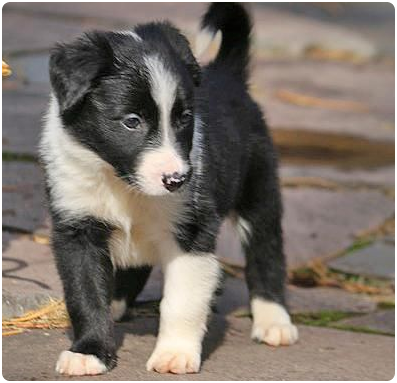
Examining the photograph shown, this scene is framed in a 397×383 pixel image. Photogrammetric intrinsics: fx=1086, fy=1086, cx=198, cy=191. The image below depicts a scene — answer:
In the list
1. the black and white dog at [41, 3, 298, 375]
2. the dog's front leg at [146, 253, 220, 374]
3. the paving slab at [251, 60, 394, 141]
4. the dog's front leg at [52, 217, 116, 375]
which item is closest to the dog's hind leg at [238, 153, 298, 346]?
the black and white dog at [41, 3, 298, 375]

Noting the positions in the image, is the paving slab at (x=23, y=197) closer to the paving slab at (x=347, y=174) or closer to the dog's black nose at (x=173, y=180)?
the dog's black nose at (x=173, y=180)

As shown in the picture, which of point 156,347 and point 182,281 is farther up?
point 182,281

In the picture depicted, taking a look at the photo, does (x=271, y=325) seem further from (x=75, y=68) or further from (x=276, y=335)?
(x=75, y=68)

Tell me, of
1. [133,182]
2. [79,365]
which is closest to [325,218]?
[133,182]

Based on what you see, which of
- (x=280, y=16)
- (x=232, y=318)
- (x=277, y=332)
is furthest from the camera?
(x=280, y=16)

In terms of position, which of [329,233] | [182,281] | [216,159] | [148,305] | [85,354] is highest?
[216,159]

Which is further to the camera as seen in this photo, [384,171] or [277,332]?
[384,171]

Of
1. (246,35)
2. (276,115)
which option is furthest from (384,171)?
(246,35)

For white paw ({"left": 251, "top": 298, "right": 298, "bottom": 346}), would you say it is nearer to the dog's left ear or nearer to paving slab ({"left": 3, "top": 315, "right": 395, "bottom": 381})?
paving slab ({"left": 3, "top": 315, "right": 395, "bottom": 381})

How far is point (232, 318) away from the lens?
519 centimetres

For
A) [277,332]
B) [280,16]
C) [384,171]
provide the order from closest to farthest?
[277,332] < [384,171] < [280,16]

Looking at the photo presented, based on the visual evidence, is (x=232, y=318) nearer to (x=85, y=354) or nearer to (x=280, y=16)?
(x=85, y=354)

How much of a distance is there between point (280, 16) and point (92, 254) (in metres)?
8.78

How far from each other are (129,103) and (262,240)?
4.46ft
